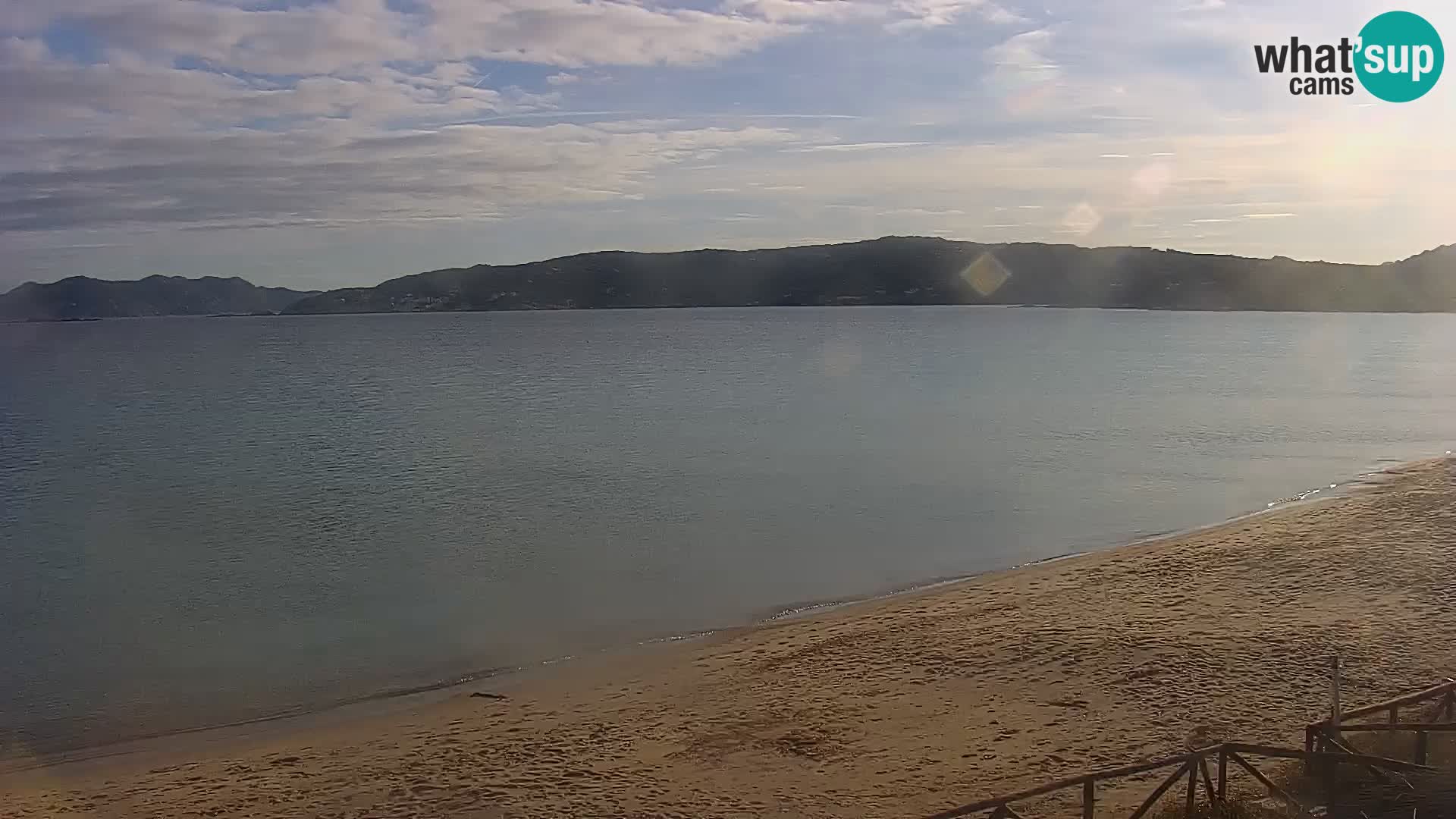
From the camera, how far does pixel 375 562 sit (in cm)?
2325

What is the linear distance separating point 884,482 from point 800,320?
530 ft

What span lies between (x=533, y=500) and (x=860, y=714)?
1808 cm

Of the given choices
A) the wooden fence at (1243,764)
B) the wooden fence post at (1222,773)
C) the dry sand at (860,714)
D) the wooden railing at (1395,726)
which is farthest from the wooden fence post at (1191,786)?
the dry sand at (860,714)

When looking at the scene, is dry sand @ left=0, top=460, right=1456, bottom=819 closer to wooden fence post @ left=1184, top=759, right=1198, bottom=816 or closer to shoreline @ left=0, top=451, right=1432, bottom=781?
shoreline @ left=0, top=451, right=1432, bottom=781

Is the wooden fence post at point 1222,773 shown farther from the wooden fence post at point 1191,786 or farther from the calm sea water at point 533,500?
the calm sea water at point 533,500

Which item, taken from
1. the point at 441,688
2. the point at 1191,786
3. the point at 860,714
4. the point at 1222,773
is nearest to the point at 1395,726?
the point at 1222,773

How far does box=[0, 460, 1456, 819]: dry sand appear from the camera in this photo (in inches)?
449

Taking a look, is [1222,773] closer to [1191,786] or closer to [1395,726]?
[1191,786]

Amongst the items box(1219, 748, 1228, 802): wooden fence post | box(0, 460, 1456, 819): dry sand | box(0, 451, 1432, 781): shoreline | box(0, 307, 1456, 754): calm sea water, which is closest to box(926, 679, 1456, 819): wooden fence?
box(1219, 748, 1228, 802): wooden fence post

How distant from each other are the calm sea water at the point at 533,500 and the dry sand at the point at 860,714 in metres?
2.09

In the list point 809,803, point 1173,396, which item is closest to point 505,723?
point 809,803

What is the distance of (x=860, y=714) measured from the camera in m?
13.4

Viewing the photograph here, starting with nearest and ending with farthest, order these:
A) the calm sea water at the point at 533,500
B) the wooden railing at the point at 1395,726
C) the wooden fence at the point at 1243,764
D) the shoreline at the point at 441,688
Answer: the wooden fence at the point at 1243,764 → the wooden railing at the point at 1395,726 → the shoreline at the point at 441,688 → the calm sea water at the point at 533,500

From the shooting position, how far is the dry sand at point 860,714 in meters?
11.4
